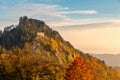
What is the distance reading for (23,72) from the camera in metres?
129

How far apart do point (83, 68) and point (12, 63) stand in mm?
23277

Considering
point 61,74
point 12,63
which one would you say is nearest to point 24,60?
point 12,63

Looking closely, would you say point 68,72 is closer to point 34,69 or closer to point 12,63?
point 34,69

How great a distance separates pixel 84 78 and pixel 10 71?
23478mm

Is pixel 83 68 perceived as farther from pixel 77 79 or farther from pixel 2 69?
pixel 2 69

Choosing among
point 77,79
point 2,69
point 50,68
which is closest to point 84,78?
point 77,79

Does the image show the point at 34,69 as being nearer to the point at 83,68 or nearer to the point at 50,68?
the point at 50,68

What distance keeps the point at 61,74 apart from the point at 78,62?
6666mm

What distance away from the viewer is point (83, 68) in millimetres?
131000

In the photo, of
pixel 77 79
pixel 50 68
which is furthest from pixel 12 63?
pixel 77 79

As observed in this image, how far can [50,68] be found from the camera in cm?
12900

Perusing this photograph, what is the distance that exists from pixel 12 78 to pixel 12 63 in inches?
264

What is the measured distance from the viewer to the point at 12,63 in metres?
135

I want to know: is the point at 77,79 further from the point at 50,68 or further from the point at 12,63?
the point at 12,63
